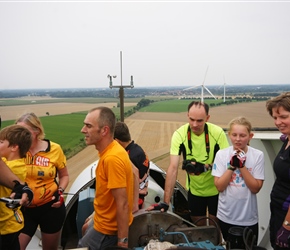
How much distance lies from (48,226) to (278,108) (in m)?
2.70

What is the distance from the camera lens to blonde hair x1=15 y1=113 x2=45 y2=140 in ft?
10.9

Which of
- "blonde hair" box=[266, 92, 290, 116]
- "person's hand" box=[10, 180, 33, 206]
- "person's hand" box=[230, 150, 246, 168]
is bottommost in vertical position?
"person's hand" box=[10, 180, 33, 206]

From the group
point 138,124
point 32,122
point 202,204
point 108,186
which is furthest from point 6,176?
point 138,124

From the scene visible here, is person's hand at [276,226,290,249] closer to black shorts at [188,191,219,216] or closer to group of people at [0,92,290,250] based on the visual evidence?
group of people at [0,92,290,250]

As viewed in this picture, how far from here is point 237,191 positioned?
3.16 meters

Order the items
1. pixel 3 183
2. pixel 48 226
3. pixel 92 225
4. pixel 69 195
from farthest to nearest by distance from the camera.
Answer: pixel 69 195, pixel 48 226, pixel 92 225, pixel 3 183

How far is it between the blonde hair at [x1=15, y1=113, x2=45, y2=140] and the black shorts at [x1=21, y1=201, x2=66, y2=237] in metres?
0.79

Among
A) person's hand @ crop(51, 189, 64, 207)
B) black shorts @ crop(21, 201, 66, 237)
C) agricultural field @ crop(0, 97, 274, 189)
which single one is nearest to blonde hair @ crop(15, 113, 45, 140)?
person's hand @ crop(51, 189, 64, 207)

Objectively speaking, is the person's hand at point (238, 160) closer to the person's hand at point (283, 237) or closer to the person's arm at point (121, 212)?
the person's hand at point (283, 237)

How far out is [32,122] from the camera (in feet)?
11.0

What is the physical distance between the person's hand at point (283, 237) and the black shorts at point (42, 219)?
230cm

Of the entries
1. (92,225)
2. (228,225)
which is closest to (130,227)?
(92,225)

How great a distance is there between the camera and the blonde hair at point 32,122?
3336 mm

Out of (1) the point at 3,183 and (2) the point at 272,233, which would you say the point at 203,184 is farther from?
(1) the point at 3,183
